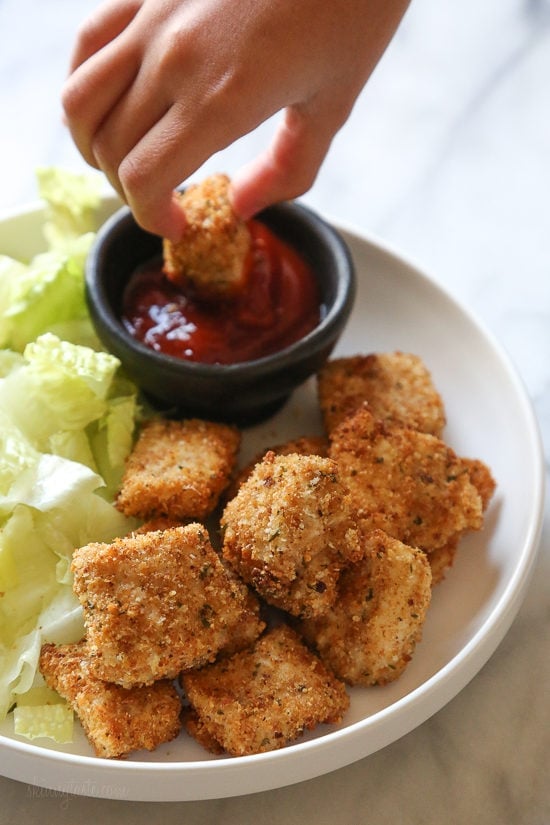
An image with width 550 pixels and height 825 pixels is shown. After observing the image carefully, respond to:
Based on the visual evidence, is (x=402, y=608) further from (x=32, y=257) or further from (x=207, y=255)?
(x=32, y=257)

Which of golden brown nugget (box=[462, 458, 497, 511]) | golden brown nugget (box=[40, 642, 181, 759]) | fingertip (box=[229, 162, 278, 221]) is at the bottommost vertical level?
golden brown nugget (box=[40, 642, 181, 759])

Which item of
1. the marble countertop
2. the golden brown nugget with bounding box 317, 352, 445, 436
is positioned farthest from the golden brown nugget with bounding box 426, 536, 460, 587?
the golden brown nugget with bounding box 317, 352, 445, 436

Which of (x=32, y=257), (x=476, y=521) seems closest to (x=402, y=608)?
(x=476, y=521)

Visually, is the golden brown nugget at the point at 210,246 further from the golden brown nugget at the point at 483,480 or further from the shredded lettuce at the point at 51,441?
the golden brown nugget at the point at 483,480

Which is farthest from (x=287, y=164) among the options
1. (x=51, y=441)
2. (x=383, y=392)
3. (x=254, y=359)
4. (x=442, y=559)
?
(x=442, y=559)

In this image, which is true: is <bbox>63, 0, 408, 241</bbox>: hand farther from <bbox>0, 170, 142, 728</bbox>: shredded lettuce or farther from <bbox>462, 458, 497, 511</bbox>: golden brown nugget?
<bbox>462, 458, 497, 511</bbox>: golden brown nugget

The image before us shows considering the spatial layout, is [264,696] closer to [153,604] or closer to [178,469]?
[153,604]

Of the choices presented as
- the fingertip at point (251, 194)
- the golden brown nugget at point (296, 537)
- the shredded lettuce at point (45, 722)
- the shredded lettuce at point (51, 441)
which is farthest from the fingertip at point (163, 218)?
the shredded lettuce at point (45, 722)

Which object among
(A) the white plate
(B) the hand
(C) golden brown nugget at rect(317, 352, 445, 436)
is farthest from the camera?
(C) golden brown nugget at rect(317, 352, 445, 436)
